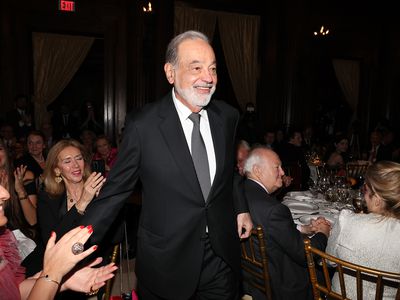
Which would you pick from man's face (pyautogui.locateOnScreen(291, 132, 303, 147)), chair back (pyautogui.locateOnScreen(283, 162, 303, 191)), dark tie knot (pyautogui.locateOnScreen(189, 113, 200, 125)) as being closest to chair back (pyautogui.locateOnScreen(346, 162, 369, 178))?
chair back (pyautogui.locateOnScreen(283, 162, 303, 191))

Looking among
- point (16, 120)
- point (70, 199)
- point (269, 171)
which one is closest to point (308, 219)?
point (269, 171)

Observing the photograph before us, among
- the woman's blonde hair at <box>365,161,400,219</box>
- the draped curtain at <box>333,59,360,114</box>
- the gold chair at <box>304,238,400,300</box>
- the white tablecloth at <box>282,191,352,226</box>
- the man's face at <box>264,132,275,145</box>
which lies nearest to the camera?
the gold chair at <box>304,238,400,300</box>

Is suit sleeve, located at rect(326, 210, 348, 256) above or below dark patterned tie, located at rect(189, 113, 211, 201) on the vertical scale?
below

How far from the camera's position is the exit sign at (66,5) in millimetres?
7203

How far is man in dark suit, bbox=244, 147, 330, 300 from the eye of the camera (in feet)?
6.78

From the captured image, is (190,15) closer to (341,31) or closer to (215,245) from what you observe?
(341,31)

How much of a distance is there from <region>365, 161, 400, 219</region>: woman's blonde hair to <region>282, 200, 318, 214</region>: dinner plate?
3.44 feet

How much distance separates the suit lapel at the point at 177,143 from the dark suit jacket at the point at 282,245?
630 millimetres

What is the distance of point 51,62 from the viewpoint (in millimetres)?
7781

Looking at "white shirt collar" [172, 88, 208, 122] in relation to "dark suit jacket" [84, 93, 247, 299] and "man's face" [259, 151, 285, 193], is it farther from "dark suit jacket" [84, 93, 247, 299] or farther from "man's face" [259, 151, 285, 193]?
"man's face" [259, 151, 285, 193]

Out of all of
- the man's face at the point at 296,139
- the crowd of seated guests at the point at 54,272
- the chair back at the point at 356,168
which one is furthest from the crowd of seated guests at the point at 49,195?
the man's face at the point at 296,139

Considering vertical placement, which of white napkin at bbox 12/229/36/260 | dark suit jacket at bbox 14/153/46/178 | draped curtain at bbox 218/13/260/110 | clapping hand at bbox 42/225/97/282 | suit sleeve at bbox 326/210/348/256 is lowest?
white napkin at bbox 12/229/36/260

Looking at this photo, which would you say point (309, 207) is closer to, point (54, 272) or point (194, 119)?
point (194, 119)

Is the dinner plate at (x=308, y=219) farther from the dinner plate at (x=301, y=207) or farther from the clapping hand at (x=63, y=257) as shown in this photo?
the clapping hand at (x=63, y=257)
